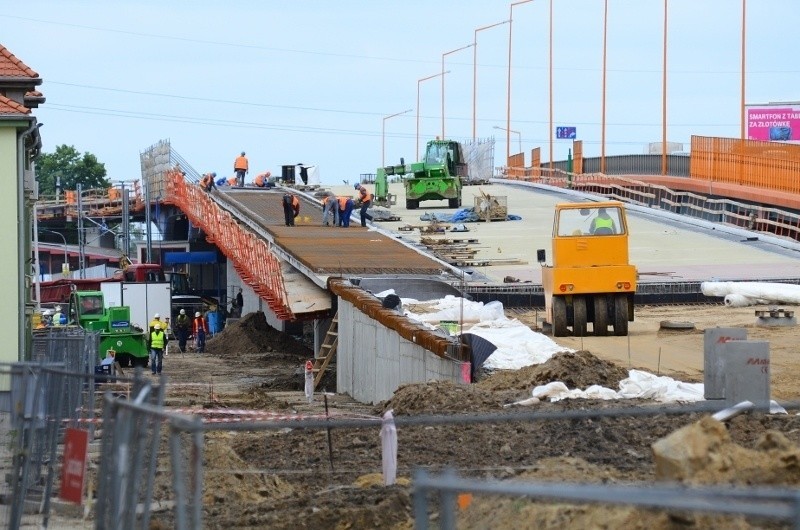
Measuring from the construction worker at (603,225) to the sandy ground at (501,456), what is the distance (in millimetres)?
1968

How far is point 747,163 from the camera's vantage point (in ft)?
202

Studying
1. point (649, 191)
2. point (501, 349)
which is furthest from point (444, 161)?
point (501, 349)

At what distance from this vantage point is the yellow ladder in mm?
35406

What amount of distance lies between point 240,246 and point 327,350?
883cm

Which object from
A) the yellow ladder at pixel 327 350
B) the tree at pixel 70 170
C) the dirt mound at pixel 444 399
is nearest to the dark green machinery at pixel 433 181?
the yellow ladder at pixel 327 350

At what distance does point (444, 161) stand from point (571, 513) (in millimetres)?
54443

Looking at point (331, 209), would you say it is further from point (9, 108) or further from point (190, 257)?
point (9, 108)

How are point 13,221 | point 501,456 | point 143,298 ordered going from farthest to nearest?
point 143,298, point 13,221, point 501,456

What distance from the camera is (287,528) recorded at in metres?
9.62

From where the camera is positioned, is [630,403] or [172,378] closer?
[630,403]

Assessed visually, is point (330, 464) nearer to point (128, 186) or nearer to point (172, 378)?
point (172, 378)

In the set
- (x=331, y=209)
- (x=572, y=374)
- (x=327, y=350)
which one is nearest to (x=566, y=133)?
(x=331, y=209)

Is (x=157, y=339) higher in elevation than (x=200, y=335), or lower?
higher

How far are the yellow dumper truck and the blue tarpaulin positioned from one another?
49.1 m
